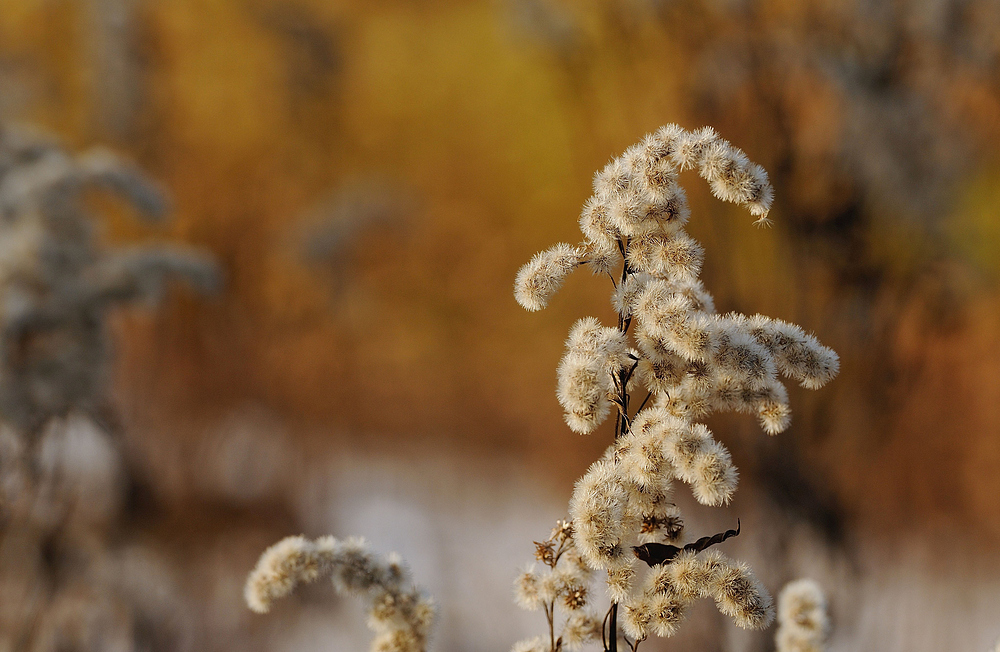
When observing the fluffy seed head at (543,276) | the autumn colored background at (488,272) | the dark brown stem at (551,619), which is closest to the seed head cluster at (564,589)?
the dark brown stem at (551,619)

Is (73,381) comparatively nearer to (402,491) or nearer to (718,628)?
(718,628)

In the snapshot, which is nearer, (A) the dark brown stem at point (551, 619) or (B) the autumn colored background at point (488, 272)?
(A) the dark brown stem at point (551, 619)

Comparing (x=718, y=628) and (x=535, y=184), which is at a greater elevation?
(x=535, y=184)

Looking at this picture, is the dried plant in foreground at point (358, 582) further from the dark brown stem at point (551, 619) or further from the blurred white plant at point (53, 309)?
the blurred white plant at point (53, 309)

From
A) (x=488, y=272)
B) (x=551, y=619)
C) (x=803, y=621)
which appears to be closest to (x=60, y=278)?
(x=551, y=619)

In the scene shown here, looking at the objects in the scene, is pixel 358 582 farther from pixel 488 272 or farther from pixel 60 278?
pixel 488 272

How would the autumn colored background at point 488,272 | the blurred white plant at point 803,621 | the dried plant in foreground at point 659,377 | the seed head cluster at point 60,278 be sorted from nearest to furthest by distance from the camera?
the dried plant in foreground at point 659,377 → the blurred white plant at point 803,621 → the seed head cluster at point 60,278 → the autumn colored background at point 488,272

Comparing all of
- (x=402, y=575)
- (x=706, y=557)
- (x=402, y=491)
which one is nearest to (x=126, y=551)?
(x=402, y=491)
